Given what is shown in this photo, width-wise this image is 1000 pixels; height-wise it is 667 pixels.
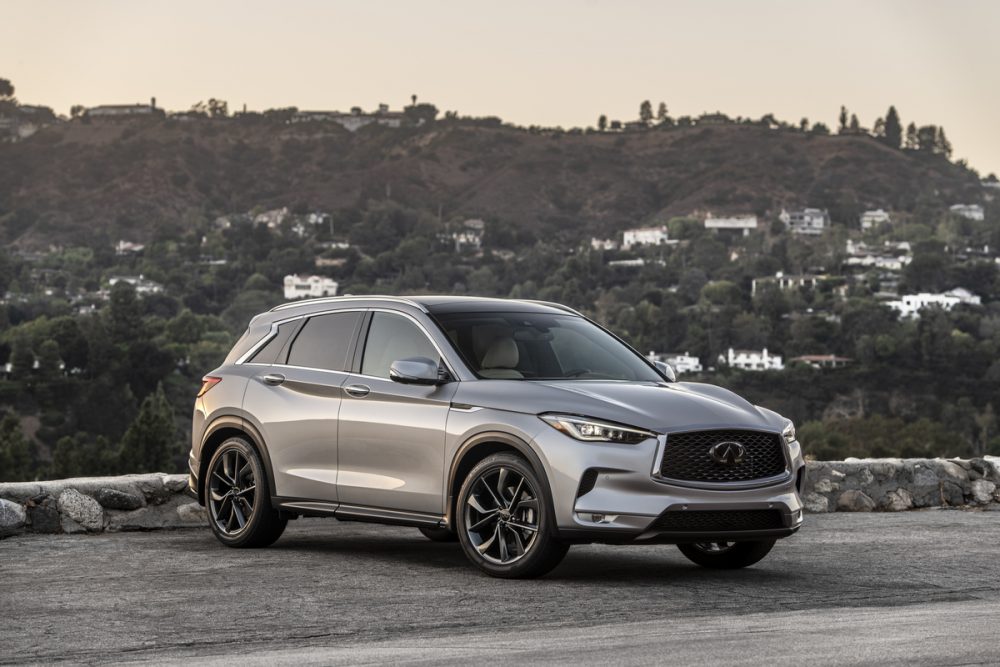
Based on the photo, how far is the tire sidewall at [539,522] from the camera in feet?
28.5

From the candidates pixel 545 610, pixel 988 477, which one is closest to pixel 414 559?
pixel 545 610

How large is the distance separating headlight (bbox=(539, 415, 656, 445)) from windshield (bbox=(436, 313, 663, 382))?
818mm

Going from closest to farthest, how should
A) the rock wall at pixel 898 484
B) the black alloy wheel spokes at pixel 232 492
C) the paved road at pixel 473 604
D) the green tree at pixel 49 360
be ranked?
the paved road at pixel 473 604
the black alloy wheel spokes at pixel 232 492
the rock wall at pixel 898 484
the green tree at pixel 49 360

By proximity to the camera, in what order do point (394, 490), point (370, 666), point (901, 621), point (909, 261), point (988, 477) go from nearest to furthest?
1. point (370, 666)
2. point (901, 621)
3. point (394, 490)
4. point (988, 477)
5. point (909, 261)

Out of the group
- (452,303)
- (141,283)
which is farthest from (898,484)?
(141,283)

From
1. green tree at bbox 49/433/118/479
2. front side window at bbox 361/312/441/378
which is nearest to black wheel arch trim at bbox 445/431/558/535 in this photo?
front side window at bbox 361/312/441/378

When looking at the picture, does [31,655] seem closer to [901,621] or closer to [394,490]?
[394,490]

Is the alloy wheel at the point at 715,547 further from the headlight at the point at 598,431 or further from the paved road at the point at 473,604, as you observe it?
the headlight at the point at 598,431

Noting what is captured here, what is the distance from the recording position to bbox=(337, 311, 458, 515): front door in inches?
369

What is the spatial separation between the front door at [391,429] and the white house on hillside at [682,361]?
125069 mm

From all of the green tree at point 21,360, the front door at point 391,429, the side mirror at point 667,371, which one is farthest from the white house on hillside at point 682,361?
the front door at point 391,429

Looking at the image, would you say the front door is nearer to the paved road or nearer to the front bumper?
the paved road

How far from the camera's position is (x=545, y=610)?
7828 mm

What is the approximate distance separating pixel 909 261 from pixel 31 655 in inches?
7611
